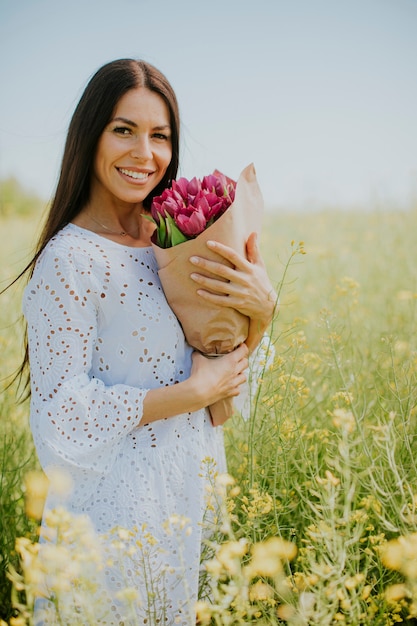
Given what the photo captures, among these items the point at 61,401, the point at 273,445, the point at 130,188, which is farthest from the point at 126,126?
the point at 273,445

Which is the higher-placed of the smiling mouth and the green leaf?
the smiling mouth

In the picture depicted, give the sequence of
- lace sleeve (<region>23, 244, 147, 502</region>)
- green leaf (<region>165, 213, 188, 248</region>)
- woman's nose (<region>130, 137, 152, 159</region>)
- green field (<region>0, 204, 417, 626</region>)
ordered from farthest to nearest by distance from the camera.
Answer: woman's nose (<region>130, 137, 152, 159</region>)
green leaf (<region>165, 213, 188, 248</region>)
lace sleeve (<region>23, 244, 147, 502</region>)
green field (<region>0, 204, 417, 626</region>)

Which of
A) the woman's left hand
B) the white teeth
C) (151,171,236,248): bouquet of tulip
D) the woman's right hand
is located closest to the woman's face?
the white teeth

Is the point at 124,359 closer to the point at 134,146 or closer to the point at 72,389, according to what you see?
the point at 72,389

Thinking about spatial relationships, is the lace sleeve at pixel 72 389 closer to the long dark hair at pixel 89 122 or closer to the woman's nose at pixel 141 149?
the long dark hair at pixel 89 122

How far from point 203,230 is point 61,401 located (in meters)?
0.54

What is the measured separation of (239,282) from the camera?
1.57 metres

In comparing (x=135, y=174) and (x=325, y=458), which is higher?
(x=135, y=174)

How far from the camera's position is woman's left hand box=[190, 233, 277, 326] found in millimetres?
1530

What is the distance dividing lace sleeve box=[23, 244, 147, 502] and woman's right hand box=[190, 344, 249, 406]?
0.16 m

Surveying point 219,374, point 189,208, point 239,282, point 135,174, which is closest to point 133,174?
point 135,174

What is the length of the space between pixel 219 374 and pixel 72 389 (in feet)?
1.26

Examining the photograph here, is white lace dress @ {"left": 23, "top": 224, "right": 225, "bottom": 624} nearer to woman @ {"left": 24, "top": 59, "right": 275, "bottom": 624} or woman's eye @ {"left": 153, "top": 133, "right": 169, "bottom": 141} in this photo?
woman @ {"left": 24, "top": 59, "right": 275, "bottom": 624}

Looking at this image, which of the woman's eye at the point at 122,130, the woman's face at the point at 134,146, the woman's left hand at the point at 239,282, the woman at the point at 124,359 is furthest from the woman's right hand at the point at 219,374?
the woman's eye at the point at 122,130
